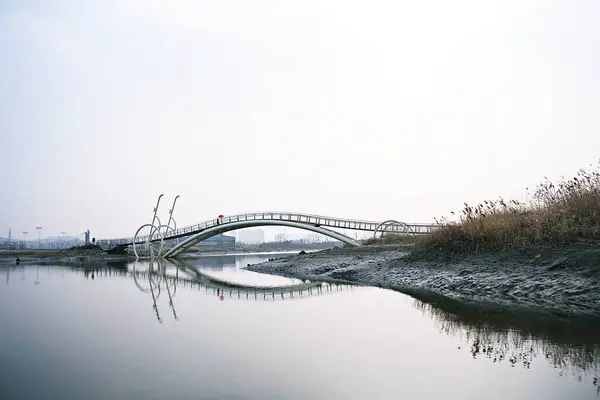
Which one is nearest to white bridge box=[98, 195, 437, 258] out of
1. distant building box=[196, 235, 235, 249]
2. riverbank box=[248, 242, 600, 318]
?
riverbank box=[248, 242, 600, 318]

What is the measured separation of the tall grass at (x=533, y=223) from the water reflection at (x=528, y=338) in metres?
3.97

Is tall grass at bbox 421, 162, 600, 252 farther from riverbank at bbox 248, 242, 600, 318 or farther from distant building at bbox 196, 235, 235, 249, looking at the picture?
distant building at bbox 196, 235, 235, 249

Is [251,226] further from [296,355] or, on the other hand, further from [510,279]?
[296,355]

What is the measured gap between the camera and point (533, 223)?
43.1ft

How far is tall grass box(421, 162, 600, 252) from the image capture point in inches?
464

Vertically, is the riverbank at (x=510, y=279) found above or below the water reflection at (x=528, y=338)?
above

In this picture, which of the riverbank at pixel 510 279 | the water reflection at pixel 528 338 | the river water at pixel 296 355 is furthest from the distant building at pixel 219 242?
the water reflection at pixel 528 338

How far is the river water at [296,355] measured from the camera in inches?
189

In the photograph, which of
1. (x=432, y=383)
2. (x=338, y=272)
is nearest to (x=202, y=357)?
(x=432, y=383)

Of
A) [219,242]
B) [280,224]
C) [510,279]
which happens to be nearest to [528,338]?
[510,279]

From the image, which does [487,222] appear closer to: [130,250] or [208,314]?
[208,314]

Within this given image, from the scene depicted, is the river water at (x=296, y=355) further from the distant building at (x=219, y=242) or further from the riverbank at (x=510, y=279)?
the distant building at (x=219, y=242)

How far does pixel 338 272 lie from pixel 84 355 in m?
15.3

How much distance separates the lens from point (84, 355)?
6531mm
